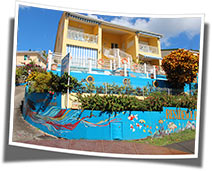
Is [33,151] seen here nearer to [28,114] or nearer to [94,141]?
[94,141]

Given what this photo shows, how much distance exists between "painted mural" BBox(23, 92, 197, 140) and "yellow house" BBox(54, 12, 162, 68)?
4.10 meters

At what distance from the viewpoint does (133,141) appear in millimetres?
5738

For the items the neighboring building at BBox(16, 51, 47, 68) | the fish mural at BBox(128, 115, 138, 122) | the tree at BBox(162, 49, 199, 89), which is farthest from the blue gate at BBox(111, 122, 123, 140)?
the tree at BBox(162, 49, 199, 89)

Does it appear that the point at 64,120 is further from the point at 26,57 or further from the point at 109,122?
the point at 26,57

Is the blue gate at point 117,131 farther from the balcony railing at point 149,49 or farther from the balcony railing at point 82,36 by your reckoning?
the balcony railing at point 149,49

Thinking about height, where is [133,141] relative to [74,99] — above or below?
below

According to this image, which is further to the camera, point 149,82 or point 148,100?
point 149,82

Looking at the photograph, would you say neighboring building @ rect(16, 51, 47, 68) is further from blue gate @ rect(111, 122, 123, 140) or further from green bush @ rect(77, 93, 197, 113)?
blue gate @ rect(111, 122, 123, 140)

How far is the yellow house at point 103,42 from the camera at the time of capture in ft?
36.5

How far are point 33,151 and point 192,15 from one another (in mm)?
6347

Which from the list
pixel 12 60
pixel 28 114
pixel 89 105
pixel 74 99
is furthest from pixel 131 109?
pixel 28 114

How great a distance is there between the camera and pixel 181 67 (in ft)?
27.6

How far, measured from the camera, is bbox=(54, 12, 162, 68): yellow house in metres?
11.1

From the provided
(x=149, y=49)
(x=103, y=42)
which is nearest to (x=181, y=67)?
(x=149, y=49)
